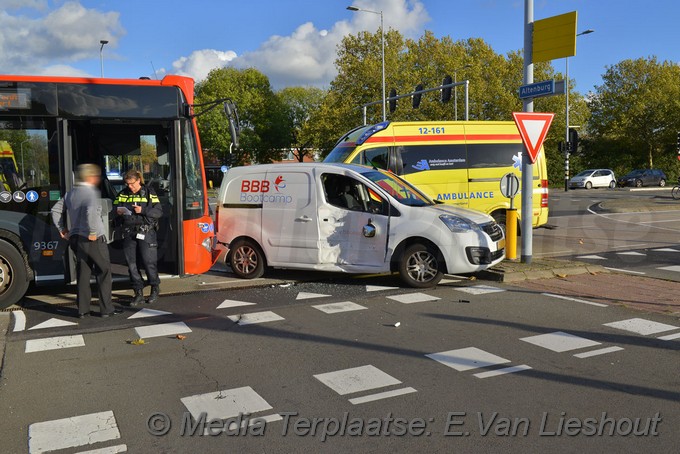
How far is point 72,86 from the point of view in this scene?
816cm

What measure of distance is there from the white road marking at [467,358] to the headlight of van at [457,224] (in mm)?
3121

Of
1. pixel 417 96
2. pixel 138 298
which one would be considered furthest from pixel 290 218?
pixel 417 96

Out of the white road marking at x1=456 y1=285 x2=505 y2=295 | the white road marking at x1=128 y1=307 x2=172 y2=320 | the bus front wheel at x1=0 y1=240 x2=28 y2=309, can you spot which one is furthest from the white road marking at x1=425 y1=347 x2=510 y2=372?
Answer: the bus front wheel at x1=0 y1=240 x2=28 y2=309

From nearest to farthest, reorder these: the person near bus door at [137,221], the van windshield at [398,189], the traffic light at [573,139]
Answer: the person near bus door at [137,221]
the van windshield at [398,189]
the traffic light at [573,139]

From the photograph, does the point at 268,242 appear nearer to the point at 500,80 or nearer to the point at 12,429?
the point at 12,429

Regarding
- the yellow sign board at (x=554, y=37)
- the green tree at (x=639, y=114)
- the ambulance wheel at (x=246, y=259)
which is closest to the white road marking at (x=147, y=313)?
the ambulance wheel at (x=246, y=259)

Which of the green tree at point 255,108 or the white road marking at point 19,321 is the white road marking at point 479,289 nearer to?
the white road marking at point 19,321

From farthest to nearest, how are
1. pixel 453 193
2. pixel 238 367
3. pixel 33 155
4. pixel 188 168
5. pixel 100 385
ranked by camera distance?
pixel 453 193, pixel 188 168, pixel 33 155, pixel 238 367, pixel 100 385

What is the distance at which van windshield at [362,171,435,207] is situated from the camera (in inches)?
368

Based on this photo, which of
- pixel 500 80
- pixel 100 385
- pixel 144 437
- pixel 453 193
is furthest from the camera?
pixel 500 80

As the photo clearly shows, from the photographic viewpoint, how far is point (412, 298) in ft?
27.5

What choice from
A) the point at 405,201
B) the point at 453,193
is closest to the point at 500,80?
the point at 453,193

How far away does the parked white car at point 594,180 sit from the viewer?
153 ft

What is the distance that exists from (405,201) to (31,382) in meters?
5.77
